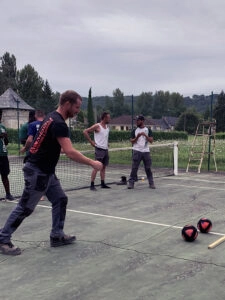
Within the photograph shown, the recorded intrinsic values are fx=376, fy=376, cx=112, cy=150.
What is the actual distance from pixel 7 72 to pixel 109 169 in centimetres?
6281

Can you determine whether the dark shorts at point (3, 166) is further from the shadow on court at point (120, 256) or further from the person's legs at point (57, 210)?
the person's legs at point (57, 210)

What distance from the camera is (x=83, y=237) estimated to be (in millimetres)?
5234

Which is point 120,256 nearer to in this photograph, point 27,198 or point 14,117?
point 27,198

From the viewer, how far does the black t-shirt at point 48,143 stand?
4270 mm

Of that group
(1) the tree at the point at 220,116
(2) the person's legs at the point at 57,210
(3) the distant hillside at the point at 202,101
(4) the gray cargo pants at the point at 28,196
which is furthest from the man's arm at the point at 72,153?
(1) the tree at the point at 220,116

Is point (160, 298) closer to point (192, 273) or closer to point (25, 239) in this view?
point (192, 273)

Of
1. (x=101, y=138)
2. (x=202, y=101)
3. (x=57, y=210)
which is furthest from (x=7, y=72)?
(x=57, y=210)

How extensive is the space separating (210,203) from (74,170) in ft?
25.0

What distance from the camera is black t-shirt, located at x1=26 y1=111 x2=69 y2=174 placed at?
4.27m

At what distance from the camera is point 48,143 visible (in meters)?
4.38

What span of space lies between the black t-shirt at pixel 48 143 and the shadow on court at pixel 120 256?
1.11 meters

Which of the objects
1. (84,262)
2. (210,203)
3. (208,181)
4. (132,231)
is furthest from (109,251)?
(208,181)

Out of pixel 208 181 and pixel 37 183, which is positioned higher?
pixel 37 183

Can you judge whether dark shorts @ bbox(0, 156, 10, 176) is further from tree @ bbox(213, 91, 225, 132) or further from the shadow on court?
tree @ bbox(213, 91, 225, 132)
